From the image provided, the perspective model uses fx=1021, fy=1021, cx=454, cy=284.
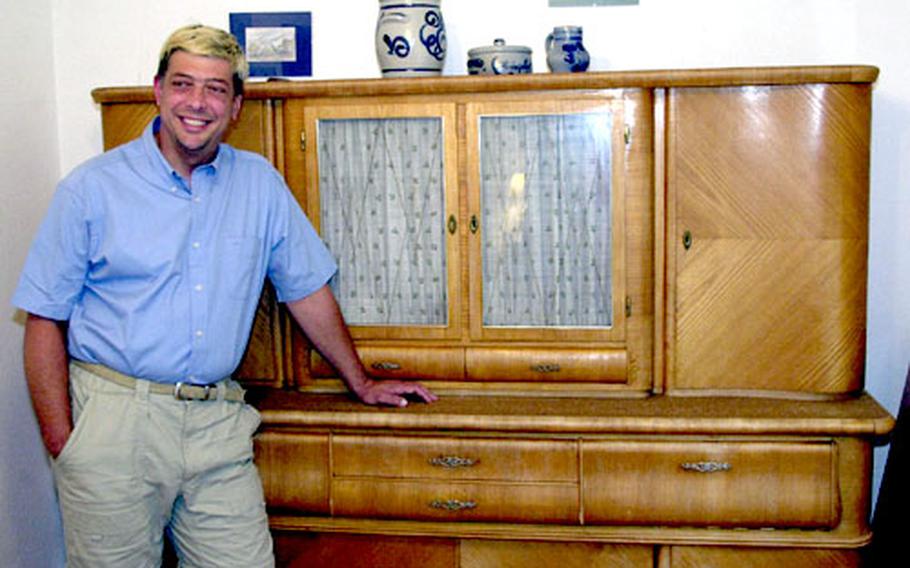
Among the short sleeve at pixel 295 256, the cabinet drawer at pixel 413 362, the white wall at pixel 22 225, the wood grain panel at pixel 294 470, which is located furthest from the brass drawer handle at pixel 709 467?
the white wall at pixel 22 225

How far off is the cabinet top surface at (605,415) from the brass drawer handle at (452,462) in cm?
8

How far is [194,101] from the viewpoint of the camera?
2.28 m

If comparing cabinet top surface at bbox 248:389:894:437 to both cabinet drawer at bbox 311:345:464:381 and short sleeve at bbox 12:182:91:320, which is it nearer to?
cabinet drawer at bbox 311:345:464:381

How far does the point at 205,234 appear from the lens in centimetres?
238

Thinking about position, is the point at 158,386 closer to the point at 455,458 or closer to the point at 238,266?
the point at 238,266

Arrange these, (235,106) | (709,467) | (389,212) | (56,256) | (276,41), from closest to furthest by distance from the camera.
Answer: (56,256) < (235,106) < (709,467) < (389,212) < (276,41)

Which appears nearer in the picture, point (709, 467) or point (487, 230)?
point (709, 467)

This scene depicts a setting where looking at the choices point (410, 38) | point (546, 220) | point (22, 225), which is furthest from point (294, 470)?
point (410, 38)

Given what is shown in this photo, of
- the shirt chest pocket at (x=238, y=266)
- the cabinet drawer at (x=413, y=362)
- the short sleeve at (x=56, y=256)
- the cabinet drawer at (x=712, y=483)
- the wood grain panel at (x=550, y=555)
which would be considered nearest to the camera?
the short sleeve at (x=56, y=256)

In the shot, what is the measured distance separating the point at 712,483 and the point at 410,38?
1381 millimetres

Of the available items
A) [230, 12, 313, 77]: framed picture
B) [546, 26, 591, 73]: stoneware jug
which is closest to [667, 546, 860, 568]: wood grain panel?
[546, 26, 591, 73]: stoneware jug

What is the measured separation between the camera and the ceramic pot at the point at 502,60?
270 cm

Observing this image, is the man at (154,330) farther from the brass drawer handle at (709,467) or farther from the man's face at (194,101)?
the brass drawer handle at (709,467)

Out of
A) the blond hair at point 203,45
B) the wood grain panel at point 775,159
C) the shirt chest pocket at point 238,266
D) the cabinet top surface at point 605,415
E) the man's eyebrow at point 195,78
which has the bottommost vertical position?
the cabinet top surface at point 605,415
